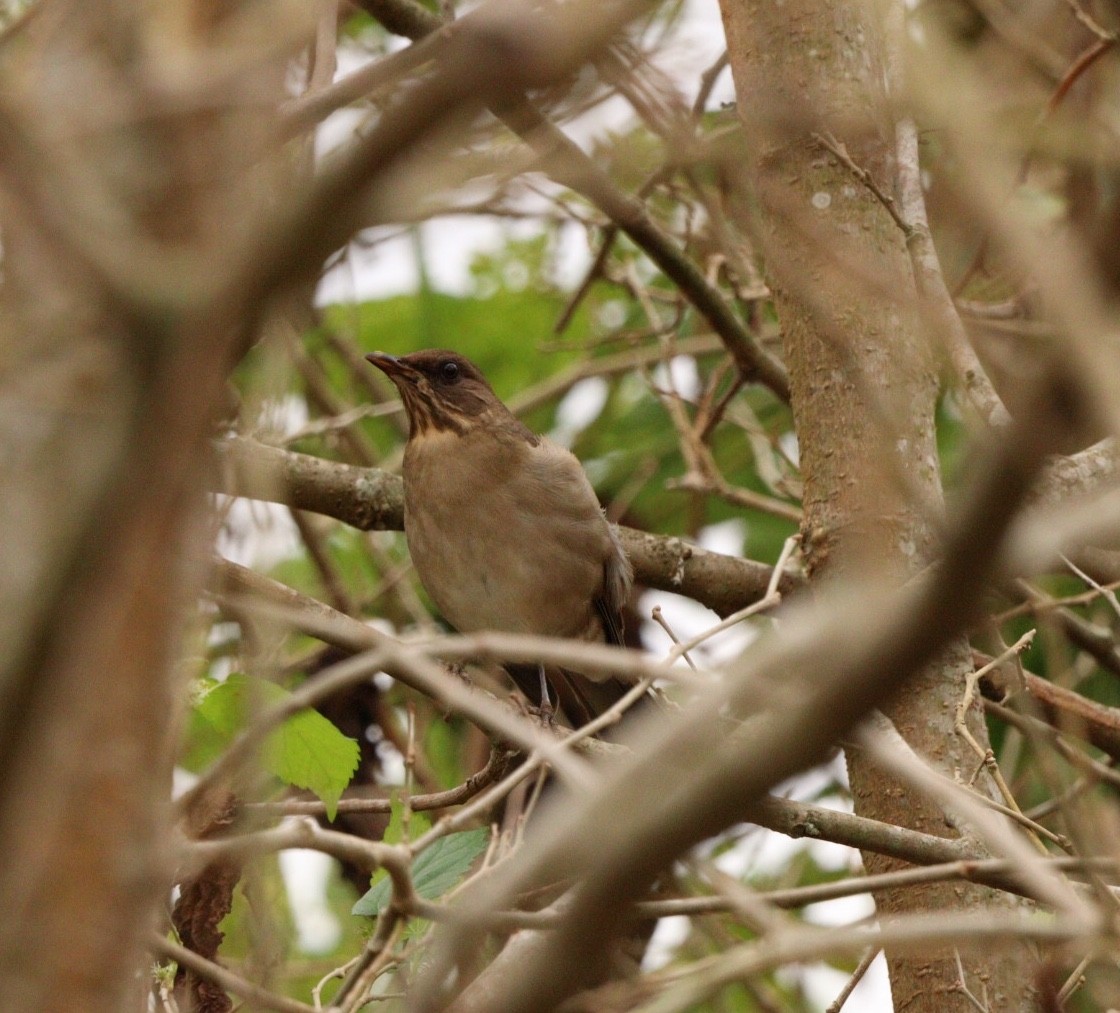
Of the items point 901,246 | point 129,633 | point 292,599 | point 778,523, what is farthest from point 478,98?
point 778,523

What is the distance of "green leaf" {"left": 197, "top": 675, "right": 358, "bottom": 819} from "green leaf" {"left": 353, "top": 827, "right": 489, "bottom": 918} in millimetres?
234

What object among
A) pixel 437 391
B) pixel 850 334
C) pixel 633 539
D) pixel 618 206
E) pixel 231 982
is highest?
pixel 618 206

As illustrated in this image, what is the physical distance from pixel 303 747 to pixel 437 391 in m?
3.34

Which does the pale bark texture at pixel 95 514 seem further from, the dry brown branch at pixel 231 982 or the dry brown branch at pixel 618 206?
the dry brown branch at pixel 618 206

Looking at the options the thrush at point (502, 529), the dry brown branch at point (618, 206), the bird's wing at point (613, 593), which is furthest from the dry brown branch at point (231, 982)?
the thrush at point (502, 529)

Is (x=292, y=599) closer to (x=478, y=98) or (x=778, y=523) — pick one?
(x=478, y=98)

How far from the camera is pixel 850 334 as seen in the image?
15.8 ft

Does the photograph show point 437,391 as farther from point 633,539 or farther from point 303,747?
point 303,747

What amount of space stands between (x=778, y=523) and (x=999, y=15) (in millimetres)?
2554

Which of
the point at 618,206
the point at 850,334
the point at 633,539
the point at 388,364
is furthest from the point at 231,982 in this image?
the point at 388,364

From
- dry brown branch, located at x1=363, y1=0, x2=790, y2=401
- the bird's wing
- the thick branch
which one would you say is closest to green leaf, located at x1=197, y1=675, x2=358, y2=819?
the thick branch

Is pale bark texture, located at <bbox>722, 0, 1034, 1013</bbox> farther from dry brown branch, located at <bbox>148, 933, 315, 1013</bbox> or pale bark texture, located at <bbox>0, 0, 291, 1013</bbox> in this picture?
pale bark texture, located at <bbox>0, 0, 291, 1013</bbox>

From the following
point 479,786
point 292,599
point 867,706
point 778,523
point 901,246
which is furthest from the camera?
point 778,523

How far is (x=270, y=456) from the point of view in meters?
4.86
